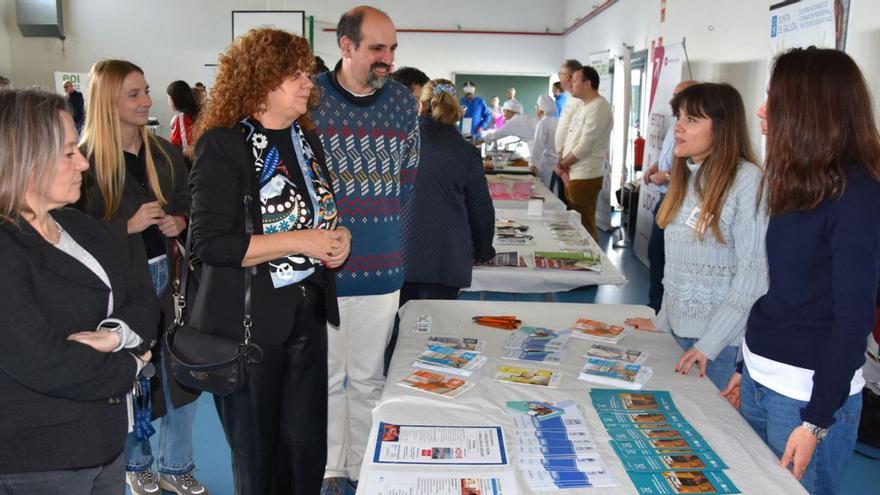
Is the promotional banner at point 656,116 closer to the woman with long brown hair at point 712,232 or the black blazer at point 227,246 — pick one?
the woman with long brown hair at point 712,232

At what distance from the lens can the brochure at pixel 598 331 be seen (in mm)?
2213

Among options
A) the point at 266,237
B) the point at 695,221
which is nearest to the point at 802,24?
the point at 695,221

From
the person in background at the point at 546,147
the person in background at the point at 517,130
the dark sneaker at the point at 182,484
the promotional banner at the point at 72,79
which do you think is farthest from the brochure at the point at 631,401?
the promotional banner at the point at 72,79

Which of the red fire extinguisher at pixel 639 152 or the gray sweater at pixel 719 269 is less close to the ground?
the red fire extinguisher at pixel 639 152

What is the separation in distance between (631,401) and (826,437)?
1.40 ft

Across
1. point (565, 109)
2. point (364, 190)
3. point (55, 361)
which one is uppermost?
point (565, 109)

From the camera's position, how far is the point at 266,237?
1688mm

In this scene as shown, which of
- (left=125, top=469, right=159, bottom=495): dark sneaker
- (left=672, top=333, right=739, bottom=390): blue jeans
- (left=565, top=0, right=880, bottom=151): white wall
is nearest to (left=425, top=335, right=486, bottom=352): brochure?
(left=672, top=333, right=739, bottom=390): blue jeans

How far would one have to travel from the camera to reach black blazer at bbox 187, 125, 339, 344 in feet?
5.49

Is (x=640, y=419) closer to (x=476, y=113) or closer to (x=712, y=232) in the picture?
(x=712, y=232)

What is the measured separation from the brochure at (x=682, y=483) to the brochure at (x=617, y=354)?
1.98 feet

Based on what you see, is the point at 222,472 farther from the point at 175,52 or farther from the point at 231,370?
the point at 175,52

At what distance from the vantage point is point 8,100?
1.34 metres

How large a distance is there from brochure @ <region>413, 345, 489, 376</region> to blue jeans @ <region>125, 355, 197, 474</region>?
1.00m
